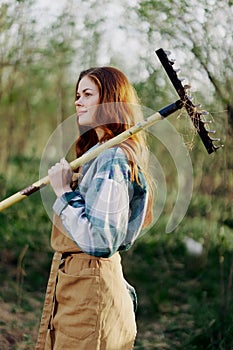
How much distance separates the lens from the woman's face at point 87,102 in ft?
7.00

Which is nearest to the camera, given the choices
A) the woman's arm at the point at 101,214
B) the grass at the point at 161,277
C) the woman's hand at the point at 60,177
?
the woman's arm at the point at 101,214

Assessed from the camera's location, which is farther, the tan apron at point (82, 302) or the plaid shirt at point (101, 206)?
the tan apron at point (82, 302)

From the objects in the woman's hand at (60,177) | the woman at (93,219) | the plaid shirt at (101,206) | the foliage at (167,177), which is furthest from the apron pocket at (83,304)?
the foliage at (167,177)

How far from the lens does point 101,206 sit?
195 cm

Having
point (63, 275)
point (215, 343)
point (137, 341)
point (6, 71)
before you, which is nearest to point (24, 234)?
point (6, 71)

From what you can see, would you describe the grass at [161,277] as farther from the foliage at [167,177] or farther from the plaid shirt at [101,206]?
the plaid shirt at [101,206]

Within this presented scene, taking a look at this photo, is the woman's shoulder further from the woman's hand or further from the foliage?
the foliage

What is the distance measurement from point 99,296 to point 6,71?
4376 millimetres

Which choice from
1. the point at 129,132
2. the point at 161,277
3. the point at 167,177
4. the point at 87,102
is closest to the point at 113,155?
the point at 129,132

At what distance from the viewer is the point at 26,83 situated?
24.1ft

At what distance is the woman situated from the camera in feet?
6.52

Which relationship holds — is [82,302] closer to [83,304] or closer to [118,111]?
[83,304]

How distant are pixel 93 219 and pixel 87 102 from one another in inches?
15.8

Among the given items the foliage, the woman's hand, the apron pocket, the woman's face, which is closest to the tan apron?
the apron pocket
